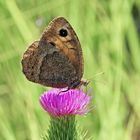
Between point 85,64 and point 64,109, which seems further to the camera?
point 85,64

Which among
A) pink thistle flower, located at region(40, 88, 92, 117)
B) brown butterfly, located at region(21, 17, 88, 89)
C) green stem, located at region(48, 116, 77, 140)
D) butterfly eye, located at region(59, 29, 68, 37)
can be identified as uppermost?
butterfly eye, located at region(59, 29, 68, 37)

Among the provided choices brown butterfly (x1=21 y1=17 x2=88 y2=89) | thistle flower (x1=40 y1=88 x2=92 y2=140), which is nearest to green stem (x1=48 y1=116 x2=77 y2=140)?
thistle flower (x1=40 y1=88 x2=92 y2=140)

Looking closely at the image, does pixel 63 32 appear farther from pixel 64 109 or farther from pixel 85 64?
pixel 85 64

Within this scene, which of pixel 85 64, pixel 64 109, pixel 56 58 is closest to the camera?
pixel 64 109

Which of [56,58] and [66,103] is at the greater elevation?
[56,58]

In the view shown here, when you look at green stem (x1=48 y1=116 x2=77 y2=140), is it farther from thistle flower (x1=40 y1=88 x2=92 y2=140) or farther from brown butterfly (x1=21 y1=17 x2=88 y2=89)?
brown butterfly (x1=21 y1=17 x2=88 y2=89)

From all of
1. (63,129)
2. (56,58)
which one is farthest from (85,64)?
(63,129)

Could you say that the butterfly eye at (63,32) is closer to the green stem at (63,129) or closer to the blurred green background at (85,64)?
the green stem at (63,129)

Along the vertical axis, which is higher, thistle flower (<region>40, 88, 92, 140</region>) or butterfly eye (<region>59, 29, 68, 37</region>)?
butterfly eye (<region>59, 29, 68, 37</region>)
